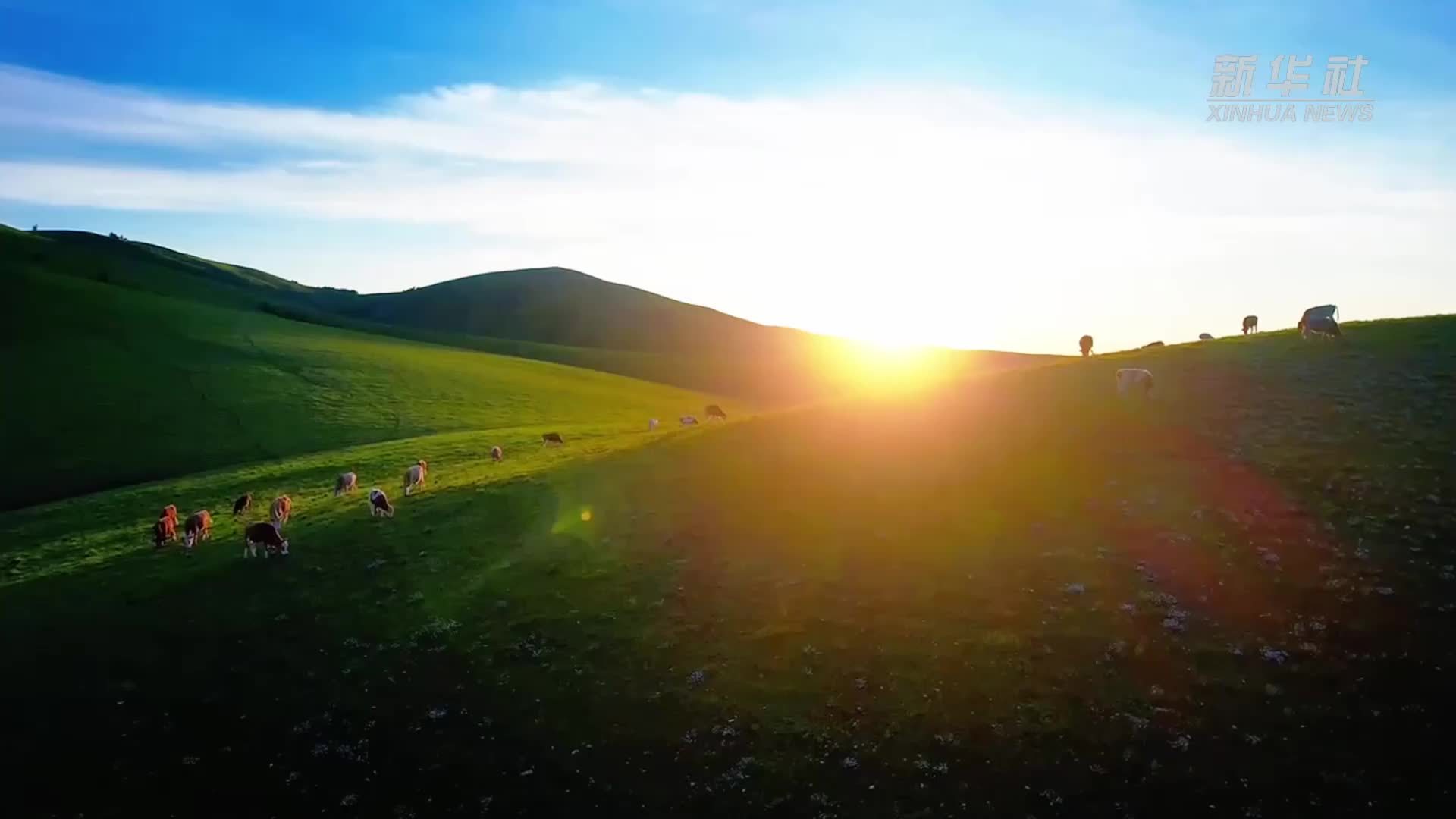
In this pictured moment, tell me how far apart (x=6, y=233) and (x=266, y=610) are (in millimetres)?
162658

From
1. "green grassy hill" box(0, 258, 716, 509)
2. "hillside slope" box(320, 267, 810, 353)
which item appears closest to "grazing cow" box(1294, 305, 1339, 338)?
"green grassy hill" box(0, 258, 716, 509)

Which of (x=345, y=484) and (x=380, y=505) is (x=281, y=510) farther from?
(x=345, y=484)

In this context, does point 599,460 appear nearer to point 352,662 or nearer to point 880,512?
point 880,512

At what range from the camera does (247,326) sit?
8950 centimetres

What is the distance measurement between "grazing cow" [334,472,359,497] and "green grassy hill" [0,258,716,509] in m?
15.4

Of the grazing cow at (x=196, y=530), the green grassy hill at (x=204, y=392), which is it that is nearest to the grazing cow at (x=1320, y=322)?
the green grassy hill at (x=204, y=392)

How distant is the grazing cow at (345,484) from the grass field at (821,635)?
2083 millimetres

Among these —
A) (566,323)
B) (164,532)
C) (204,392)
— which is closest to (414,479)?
(164,532)

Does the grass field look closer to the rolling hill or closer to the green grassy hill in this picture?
the green grassy hill

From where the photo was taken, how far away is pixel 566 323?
17562cm

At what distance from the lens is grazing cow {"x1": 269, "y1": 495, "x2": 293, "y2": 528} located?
36688mm

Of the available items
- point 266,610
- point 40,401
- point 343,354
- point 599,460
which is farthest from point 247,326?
point 266,610

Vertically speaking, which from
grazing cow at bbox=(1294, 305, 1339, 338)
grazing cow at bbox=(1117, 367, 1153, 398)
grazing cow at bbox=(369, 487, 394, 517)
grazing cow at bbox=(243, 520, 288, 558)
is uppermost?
grazing cow at bbox=(1294, 305, 1339, 338)

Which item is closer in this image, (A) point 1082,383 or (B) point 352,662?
(B) point 352,662
